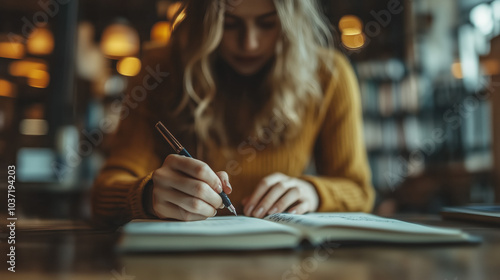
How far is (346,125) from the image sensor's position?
860 mm

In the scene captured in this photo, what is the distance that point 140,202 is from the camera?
1.58 feet

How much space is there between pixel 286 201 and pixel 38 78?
161cm

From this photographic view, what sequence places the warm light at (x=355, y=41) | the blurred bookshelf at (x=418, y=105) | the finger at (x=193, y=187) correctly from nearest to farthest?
1. the finger at (x=193, y=187)
2. the warm light at (x=355, y=41)
3. the blurred bookshelf at (x=418, y=105)

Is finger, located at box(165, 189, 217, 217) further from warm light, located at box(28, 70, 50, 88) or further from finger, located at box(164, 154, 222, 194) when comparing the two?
warm light, located at box(28, 70, 50, 88)

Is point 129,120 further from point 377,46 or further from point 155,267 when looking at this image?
point 377,46

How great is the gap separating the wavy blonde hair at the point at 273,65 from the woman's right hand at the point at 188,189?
180 mm

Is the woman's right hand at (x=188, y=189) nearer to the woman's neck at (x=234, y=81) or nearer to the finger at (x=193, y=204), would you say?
the finger at (x=193, y=204)

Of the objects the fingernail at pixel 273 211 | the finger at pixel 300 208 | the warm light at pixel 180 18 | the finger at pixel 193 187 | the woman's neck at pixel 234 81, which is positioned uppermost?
the warm light at pixel 180 18

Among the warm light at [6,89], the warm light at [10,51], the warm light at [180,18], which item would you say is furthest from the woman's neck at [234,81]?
the warm light at [10,51]

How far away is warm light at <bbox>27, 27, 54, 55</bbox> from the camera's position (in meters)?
1.62

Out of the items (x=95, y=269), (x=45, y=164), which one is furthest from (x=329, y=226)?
(x=45, y=164)

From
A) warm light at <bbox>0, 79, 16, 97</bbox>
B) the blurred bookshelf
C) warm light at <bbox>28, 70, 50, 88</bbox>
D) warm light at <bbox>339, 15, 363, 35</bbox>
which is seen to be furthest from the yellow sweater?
the blurred bookshelf

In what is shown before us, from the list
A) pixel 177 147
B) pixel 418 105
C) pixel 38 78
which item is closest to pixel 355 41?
pixel 418 105

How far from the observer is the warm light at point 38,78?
5.21ft
